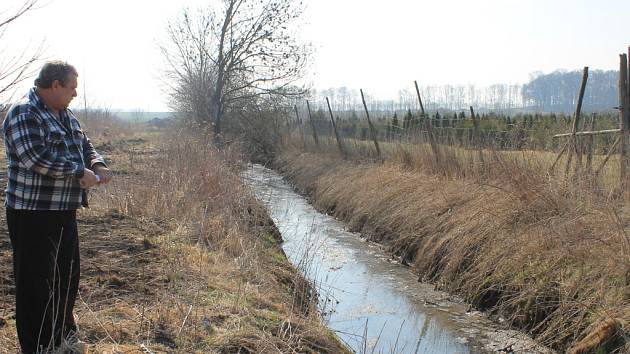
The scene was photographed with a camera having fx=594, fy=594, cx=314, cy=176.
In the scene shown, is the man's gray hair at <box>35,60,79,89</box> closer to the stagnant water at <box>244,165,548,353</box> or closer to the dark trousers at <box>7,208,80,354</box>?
the dark trousers at <box>7,208,80,354</box>

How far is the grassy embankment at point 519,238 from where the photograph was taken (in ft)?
17.2

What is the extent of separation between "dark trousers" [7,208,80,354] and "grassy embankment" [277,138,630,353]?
3928mm

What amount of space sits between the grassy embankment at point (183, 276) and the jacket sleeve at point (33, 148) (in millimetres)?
1088

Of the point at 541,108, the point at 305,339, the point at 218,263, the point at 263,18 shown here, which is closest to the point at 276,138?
the point at 263,18

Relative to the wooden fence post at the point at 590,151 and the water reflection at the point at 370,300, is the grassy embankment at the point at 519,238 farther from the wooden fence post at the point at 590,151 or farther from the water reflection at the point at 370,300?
the water reflection at the point at 370,300

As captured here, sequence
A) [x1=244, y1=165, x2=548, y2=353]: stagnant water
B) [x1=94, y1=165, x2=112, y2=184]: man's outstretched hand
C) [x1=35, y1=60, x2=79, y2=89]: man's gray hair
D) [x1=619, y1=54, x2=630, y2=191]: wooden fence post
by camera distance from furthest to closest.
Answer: [x1=619, y1=54, x2=630, y2=191]: wooden fence post → [x1=244, y1=165, x2=548, y2=353]: stagnant water → [x1=94, y1=165, x2=112, y2=184]: man's outstretched hand → [x1=35, y1=60, x2=79, y2=89]: man's gray hair

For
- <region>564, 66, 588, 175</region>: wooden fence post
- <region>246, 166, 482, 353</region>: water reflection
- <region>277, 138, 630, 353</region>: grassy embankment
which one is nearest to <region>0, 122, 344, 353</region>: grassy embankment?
<region>246, 166, 482, 353</region>: water reflection

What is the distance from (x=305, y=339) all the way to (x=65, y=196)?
6.71 ft

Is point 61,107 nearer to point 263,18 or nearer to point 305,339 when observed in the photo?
point 305,339

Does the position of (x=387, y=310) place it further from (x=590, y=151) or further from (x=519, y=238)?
(x=590, y=151)

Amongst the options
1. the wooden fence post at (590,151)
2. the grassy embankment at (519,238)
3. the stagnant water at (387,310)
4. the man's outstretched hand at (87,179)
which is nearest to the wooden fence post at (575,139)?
the wooden fence post at (590,151)

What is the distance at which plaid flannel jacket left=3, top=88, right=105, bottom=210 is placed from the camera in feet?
9.99

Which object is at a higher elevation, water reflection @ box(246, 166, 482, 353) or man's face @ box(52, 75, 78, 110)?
man's face @ box(52, 75, 78, 110)

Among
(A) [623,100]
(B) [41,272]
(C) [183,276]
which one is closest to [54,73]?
(B) [41,272]
